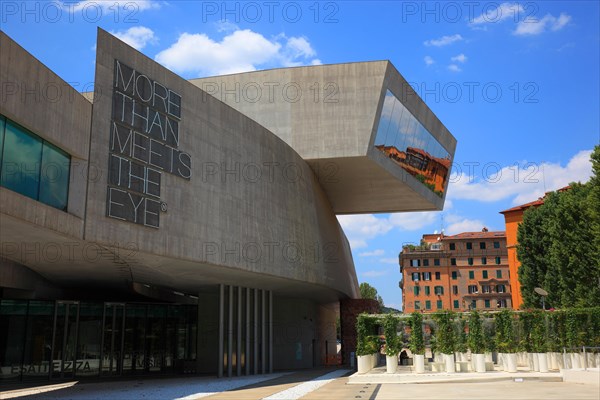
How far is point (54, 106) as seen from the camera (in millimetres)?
18219

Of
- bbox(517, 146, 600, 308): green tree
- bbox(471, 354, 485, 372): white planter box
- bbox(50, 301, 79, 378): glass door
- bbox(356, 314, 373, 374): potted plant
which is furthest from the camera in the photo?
bbox(517, 146, 600, 308): green tree

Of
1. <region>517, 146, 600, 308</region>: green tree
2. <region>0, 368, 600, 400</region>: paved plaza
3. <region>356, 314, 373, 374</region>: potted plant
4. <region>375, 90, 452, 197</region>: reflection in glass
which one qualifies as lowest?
<region>0, 368, 600, 400</region>: paved plaza

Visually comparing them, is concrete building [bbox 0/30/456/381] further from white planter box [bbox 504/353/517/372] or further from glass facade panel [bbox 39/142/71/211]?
white planter box [bbox 504/353/517/372]

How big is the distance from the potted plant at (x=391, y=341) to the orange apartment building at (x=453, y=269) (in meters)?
67.5

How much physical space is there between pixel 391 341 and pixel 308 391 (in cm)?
849

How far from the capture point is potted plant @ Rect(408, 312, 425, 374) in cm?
2881

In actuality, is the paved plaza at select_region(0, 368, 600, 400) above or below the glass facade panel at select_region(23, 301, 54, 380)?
below

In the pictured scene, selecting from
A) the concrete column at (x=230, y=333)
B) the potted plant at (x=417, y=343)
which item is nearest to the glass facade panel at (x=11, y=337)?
the concrete column at (x=230, y=333)

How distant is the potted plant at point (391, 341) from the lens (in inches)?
1153

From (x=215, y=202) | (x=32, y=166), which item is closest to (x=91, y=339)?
(x=215, y=202)

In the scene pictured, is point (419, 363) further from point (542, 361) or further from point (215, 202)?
point (215, 202)

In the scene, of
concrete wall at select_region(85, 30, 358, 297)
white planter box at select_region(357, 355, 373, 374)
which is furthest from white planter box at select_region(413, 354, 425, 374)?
Answer: concrete wall at select_region(85, 30, 358, 297)

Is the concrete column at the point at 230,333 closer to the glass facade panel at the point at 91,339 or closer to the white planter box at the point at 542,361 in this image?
the glass facade panel at the point at 91,339

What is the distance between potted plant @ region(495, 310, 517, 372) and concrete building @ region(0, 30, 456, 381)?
10854 millimetres
